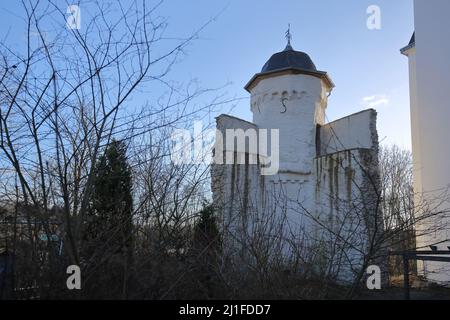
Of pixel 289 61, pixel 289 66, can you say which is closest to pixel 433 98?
pixel 289 66

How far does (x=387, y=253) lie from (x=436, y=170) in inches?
366

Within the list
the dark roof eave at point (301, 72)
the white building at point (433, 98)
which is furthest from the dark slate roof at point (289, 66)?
the white building at point (433, 98)

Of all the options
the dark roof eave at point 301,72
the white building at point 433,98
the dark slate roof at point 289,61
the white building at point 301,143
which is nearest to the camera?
the white building at point 433,98

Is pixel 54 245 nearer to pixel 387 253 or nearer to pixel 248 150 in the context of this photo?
pixel 387 253

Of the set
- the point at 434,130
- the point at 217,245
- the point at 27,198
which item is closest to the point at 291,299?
the point at 217,245

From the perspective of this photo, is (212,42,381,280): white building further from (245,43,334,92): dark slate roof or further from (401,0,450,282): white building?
(401,0,450,282): white building

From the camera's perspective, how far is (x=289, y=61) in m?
15.6

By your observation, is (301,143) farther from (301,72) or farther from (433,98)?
(433,98)

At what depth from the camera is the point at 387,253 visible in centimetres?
495

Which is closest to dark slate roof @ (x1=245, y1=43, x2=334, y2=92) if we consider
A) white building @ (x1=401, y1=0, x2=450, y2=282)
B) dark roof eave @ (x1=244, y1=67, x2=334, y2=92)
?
dark roof eave @ (x1=244, y1=67, x2=334, y2=92)

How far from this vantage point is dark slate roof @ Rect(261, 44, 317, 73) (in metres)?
15.5

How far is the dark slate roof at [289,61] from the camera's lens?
15.5 meters

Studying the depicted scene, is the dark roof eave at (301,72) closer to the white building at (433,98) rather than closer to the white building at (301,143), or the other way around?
the white building at (301,143)

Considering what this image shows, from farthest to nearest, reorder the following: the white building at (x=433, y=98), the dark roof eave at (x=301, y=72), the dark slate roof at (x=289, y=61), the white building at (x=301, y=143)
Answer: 1. the dark slate roof at (x=289, y=61)
2. the dark roof eave at (x=301, y=72)
3. the white building at (x=301, y=143)
4. the white building at (x=433, y=98)
